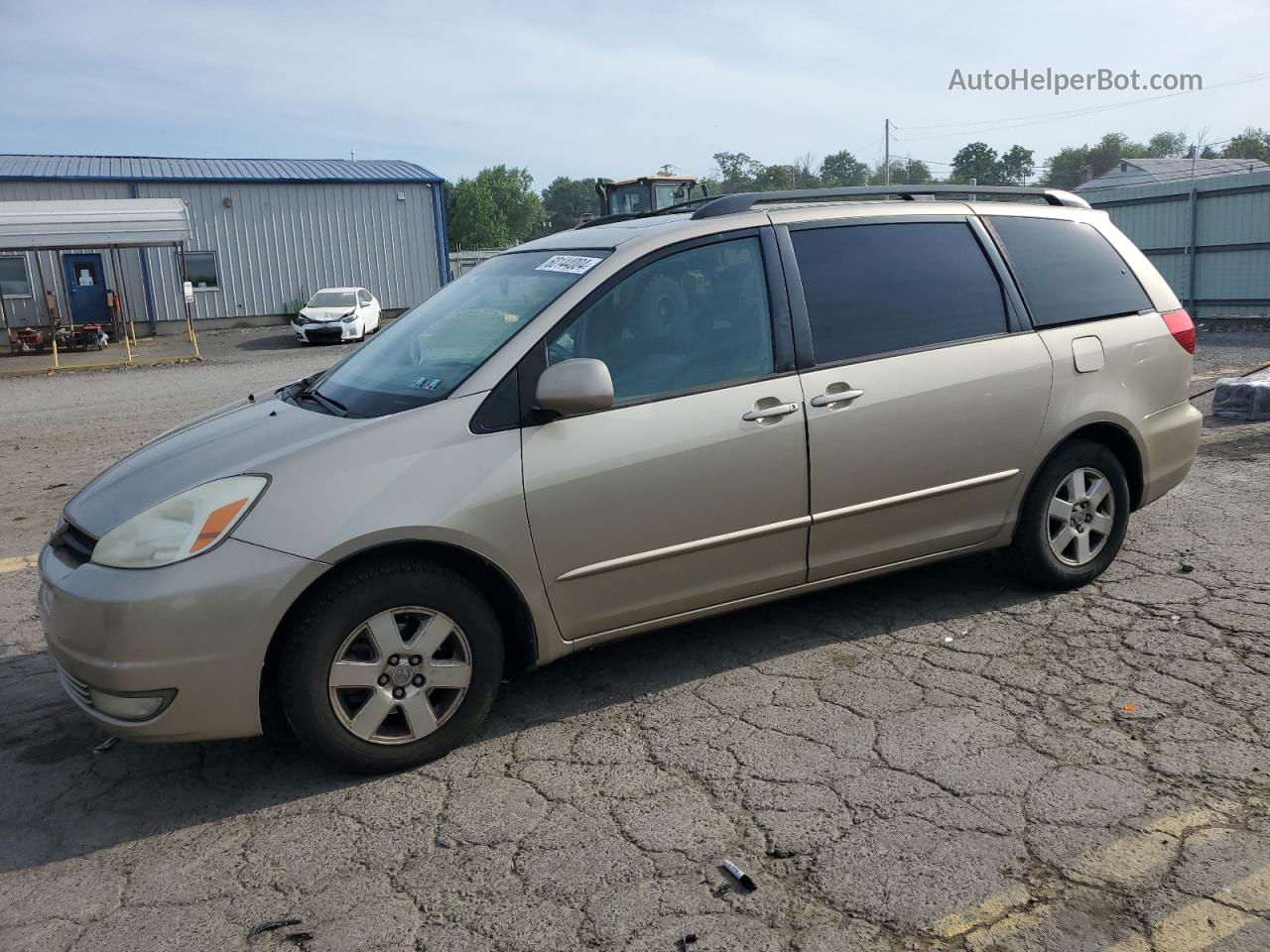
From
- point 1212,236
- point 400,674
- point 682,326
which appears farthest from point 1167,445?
point 1212,236

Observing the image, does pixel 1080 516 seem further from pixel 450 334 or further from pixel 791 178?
pixel 791 178

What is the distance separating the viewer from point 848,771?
11.0 ft

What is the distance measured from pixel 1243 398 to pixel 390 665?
8.20 meters

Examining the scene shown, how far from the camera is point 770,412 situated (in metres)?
3.93

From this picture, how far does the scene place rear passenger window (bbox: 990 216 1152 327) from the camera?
470 cm

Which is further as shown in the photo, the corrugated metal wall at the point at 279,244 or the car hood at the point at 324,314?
the corrugated metal wall at the point at 279,244

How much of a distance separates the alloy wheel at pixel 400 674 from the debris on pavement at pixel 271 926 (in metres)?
0.71

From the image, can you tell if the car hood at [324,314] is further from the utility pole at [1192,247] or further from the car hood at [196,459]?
the car hood at [196,459]

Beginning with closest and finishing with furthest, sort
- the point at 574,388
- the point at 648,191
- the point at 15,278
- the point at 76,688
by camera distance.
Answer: the point at 76,688, the point at 574,388, the point at 648,191, the point at 15,278

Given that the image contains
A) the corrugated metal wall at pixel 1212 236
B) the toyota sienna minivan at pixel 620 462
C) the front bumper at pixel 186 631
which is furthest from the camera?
the corrugated metal wall at pixel 1212 236

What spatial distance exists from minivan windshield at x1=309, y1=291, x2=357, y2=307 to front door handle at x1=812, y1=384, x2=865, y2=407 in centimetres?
2448

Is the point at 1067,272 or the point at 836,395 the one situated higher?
the point at 1067,272

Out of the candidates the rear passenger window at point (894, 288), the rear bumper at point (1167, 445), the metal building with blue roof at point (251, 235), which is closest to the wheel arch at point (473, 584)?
the rear passenger window at point (894, 288)

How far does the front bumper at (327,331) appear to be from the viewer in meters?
26.0
